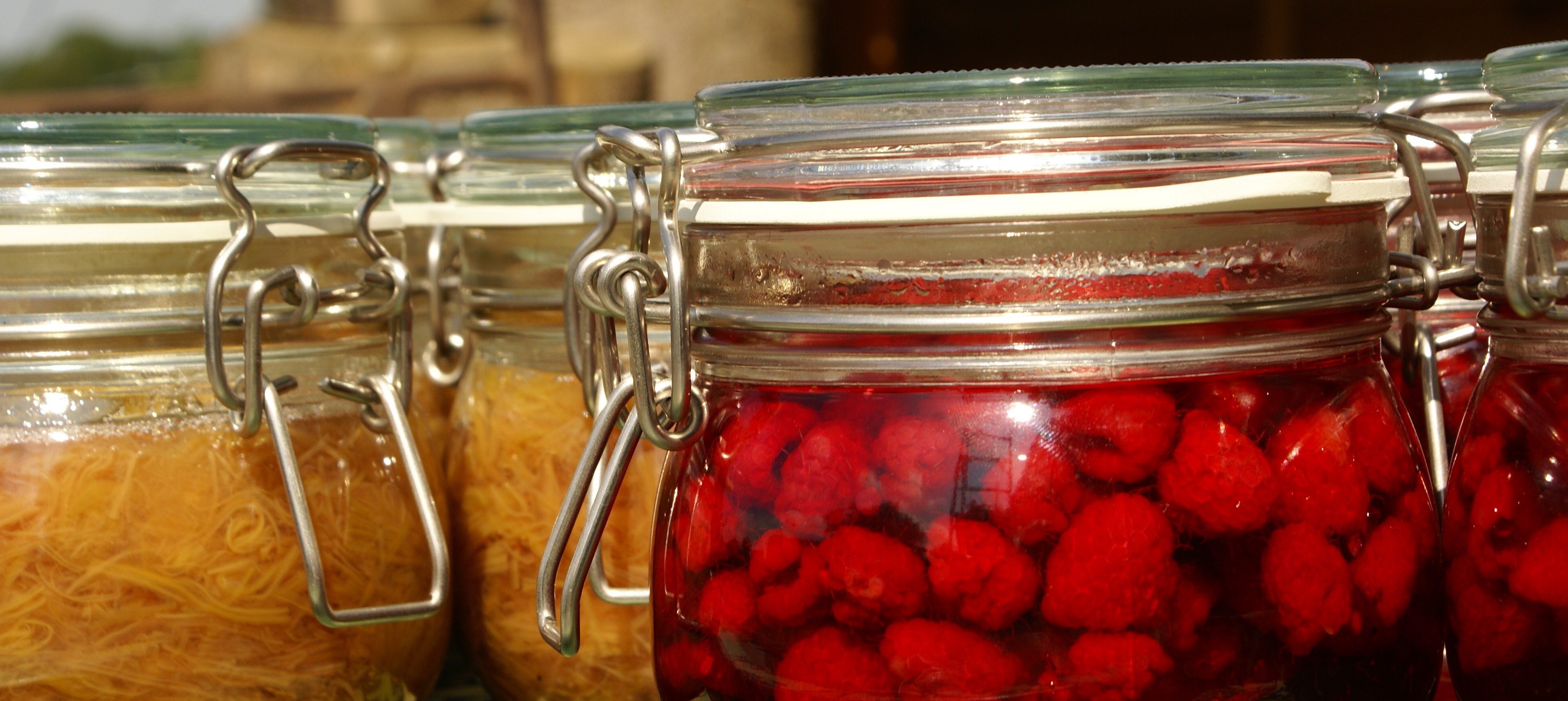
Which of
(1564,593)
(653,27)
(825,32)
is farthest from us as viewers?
(825,32)

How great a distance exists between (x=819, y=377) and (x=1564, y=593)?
0.30 m

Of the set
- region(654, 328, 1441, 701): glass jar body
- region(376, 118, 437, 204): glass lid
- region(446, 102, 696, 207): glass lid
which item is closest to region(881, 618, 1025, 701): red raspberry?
region(654, 328, 1441, 701): glass jar body

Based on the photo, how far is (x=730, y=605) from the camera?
574 millimetres

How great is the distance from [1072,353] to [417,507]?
0.41 meters

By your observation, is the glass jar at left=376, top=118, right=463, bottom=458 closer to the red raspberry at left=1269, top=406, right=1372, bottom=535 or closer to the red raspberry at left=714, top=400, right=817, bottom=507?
the red raspberry at left=714, top=400, right=817, bottom=507

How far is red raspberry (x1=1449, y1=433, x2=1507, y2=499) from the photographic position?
1.86 feet

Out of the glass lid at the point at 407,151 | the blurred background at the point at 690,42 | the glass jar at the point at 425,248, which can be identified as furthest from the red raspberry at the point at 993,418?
the blurred background at the point at 690,42

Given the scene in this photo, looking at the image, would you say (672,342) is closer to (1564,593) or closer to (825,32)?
(1564,593)

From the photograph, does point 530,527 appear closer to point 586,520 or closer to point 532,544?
point 532,544

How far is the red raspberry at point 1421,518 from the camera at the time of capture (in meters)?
0.56

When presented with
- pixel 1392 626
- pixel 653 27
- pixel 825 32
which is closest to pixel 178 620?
pixel 1392 626

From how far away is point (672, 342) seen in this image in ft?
1.88

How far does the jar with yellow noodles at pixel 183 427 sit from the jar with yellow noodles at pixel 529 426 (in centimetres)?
8

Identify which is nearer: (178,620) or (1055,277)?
(1055,277)
